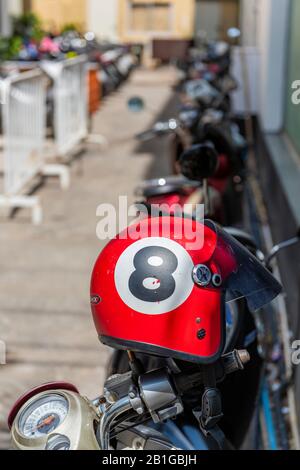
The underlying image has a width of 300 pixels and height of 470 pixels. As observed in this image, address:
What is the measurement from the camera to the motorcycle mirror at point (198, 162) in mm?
2572

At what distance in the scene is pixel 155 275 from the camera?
1.55 metres

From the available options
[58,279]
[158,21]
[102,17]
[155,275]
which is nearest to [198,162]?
[155,275]

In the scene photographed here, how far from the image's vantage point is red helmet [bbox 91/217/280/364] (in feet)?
5.09

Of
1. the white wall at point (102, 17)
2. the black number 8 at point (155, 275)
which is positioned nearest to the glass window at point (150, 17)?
the white wall at point (102, 17)

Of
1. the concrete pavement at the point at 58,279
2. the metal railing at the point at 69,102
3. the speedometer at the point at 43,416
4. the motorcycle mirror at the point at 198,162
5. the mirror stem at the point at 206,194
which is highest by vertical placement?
the motorcycle mirror at the point at 198,162

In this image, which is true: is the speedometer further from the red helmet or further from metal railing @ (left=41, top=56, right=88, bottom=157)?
metal railing @ (left=41, top=56, right=88, bottom=157)

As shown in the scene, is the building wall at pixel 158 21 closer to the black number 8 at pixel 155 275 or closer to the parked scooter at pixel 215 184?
the parked scooter at pixel 215 184

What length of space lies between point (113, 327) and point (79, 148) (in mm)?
8743

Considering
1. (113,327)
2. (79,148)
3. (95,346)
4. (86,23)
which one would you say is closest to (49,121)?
(79,148)

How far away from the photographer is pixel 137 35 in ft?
96.7

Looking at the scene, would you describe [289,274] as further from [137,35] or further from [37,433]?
[137,35]

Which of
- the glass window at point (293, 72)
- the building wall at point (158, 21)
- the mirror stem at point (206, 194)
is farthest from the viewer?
the building wall at point (158, 21)

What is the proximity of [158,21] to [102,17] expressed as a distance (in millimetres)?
2465

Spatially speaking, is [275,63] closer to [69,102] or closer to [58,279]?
[58,279]
